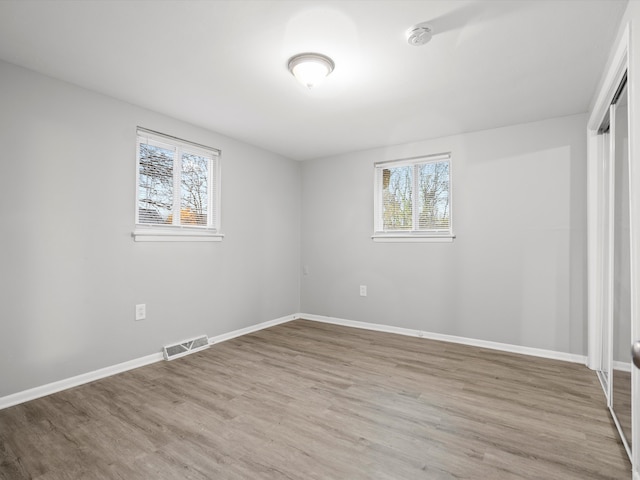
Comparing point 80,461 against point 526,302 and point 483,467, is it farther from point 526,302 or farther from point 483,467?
point 526,302

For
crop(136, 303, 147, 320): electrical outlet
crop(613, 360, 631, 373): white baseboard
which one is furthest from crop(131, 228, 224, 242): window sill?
crop(613, 360, 631, 373): white baseboard

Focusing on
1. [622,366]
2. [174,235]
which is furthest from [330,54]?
[622,366]

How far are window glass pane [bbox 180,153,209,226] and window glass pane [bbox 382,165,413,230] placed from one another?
224cm

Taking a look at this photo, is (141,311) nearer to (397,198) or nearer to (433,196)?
(397,198)

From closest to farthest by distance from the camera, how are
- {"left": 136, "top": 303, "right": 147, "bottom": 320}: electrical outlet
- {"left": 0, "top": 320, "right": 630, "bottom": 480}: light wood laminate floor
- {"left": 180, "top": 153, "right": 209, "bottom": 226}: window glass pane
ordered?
{"left": 0, "top": 320, "right": 630, "bottom": 480}: light wood laminate floor < {"left": 136, "top": 303, "right": 147, "bottom": 320}: electrical outlet < {"left": 180, "top": 153, "right": 209, "bottom": 226}: window glass pane

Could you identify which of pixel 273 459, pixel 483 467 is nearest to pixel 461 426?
pixel 483 467

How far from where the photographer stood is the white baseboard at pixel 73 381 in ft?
7.44

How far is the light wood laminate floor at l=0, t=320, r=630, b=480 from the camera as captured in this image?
5.39 feet

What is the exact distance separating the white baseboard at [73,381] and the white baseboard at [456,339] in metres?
2.27

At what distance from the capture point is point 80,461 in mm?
1690

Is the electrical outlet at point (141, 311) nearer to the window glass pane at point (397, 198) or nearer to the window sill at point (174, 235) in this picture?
the window sill at point (174, 235)

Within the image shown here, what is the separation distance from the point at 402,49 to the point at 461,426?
2397 mm

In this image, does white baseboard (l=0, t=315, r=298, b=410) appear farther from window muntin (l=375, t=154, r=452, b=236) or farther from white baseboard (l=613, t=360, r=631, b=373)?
white baseboard (l=613, t=360, r=631, b=373)

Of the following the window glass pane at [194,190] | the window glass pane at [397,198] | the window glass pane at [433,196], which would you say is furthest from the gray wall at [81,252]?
the window glass pane at [433,196]
